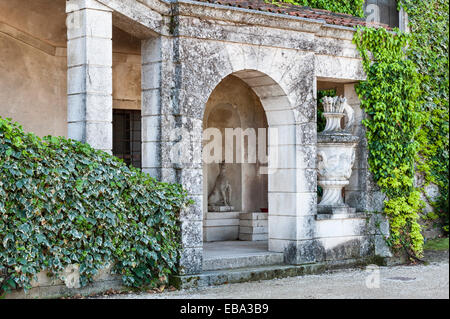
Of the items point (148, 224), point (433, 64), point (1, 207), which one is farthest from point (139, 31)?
point (433, 64)

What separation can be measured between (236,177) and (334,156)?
230cm

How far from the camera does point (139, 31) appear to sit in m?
8.53

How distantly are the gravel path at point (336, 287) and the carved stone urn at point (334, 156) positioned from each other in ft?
3.42

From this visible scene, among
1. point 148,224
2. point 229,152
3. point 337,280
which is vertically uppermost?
point 229,152

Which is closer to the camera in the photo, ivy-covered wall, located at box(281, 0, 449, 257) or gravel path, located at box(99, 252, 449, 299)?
gravel path, located at box(99, 252, 449, 299)

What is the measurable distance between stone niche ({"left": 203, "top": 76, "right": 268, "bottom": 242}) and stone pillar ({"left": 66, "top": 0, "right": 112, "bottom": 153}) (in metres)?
3.83

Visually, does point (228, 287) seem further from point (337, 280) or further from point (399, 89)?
point (399, 89)

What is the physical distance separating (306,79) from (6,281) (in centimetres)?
493

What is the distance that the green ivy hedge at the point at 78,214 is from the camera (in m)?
6.99

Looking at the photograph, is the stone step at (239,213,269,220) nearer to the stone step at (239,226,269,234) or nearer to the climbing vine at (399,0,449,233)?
the stone step at (239,226,269,234)

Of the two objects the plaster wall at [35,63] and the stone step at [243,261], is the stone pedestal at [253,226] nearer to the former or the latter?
the stone step at [243,261]

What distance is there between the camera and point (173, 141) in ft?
28.1

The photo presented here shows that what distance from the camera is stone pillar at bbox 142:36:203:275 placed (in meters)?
8.51

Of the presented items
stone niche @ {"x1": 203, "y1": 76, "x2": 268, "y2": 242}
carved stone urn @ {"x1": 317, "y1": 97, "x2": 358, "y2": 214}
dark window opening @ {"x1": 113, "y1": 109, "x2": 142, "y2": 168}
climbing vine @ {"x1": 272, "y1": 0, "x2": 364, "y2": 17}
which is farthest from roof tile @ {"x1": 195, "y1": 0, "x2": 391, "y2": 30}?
dark window opening @ {"x1": 113, "y1": 109, "x2": 142, "y2": 168}
